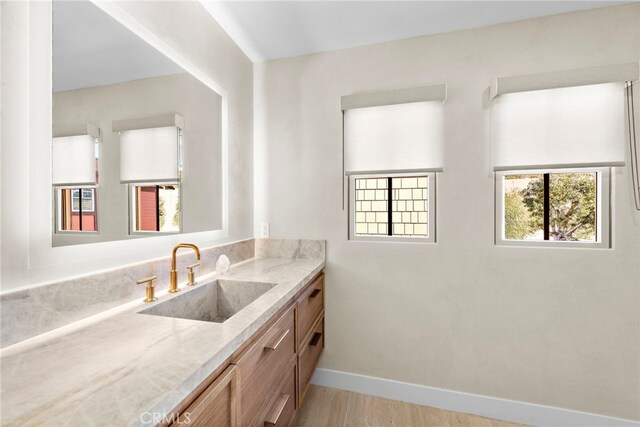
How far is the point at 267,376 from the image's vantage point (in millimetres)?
1033

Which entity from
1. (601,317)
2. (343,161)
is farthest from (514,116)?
(601,317)

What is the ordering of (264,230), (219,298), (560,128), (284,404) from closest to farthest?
(284,404), (219,298), (560,128), (264,230)

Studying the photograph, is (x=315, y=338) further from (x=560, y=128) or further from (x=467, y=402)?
(x=560, y=128)

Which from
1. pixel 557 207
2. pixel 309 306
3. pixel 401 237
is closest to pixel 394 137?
pixel 401 237

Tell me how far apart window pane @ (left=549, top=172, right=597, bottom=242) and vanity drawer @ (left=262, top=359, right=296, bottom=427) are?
181 centimetres

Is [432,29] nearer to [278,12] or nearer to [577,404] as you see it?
[278,12]

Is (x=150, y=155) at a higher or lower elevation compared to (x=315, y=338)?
higher

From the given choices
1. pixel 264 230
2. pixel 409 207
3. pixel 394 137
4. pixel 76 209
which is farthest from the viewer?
pixel 264 230

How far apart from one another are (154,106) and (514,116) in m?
2.04

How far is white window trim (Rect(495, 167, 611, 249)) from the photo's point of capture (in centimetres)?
159

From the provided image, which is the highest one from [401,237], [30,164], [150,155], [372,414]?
[150,155]

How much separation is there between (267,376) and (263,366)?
6cm

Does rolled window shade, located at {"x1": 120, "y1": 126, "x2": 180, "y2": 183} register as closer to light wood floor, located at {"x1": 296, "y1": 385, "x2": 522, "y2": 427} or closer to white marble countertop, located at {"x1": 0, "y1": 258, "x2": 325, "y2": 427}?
white marble countertop, located at {"x1": 0, "y1": 258, "x2": 325, "y2": 427}

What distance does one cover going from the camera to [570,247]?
1642 millimetres
